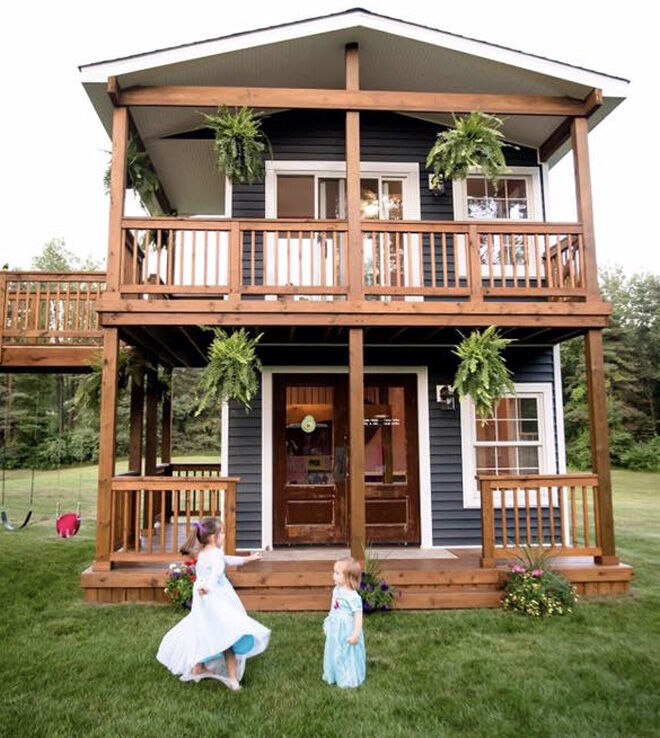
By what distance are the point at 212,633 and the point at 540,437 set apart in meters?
5.62

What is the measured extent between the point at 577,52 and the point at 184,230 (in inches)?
204

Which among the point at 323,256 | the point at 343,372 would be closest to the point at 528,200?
the point at 343,372

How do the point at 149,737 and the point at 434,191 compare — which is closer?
the point at 149,737

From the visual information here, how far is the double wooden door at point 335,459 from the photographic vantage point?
8016mm

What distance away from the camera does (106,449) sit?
20.8 feet

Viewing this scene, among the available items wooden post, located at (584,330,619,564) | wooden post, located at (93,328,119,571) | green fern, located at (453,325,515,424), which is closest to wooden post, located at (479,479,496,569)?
green fern, located at (453,325,515,424)

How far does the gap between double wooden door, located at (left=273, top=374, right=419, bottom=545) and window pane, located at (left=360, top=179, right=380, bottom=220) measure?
234 cm

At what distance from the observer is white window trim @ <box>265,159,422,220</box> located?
8367 mm

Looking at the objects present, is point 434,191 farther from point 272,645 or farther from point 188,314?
point 272,645

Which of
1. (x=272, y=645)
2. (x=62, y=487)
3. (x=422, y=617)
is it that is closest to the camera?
(x=272, y=645)

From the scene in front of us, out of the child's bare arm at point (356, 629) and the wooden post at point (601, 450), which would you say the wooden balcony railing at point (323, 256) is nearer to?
the wooden post at point (601, 450)

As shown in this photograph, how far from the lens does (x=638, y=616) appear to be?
577cm

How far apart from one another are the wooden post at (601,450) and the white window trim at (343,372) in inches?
86.6

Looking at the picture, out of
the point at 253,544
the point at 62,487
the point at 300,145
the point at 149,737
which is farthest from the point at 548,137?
the point at 62,487
